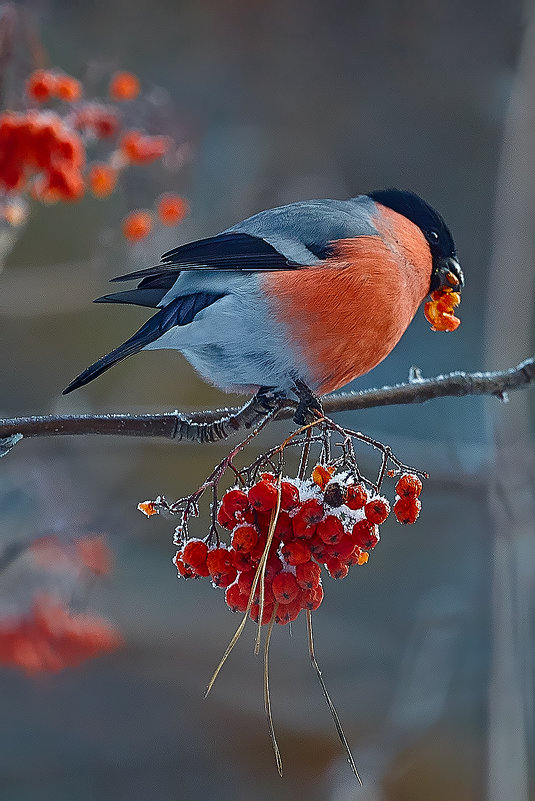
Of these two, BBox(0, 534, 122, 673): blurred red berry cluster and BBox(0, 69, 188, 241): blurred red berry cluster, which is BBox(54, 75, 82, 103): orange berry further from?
BBox(0, 534, 122, 673): blurred red berry cluster

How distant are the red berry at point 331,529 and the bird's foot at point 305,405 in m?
0.17

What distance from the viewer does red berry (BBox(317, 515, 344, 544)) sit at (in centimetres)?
60

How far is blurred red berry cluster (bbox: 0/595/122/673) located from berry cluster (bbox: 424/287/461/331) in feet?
3.28

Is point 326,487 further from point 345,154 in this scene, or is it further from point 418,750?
point 345,154

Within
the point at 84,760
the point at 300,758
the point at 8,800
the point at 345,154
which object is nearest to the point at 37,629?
the point at 8,800

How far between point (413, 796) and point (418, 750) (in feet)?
0.41

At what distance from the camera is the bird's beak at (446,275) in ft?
3.05

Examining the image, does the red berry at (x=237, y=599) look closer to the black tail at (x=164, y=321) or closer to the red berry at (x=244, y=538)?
the red berry at (x=244, y=538)

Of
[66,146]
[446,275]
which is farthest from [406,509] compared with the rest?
[66,146]

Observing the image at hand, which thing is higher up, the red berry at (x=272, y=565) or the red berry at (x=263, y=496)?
the red berry at (x=263, y=496)

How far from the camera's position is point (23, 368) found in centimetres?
231

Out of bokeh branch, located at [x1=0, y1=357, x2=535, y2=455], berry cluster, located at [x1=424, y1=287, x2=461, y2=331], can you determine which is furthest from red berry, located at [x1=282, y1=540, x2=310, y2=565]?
berry cluster, located at [x1=424, y1=287, x2=461, y2=331]

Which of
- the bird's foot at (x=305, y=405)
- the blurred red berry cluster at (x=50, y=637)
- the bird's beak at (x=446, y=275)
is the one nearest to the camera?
the bird's foot at (x=305, y=405)


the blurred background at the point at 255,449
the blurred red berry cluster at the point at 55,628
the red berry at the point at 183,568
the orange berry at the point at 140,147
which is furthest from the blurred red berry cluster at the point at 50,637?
the red berry at the point at 183,568
